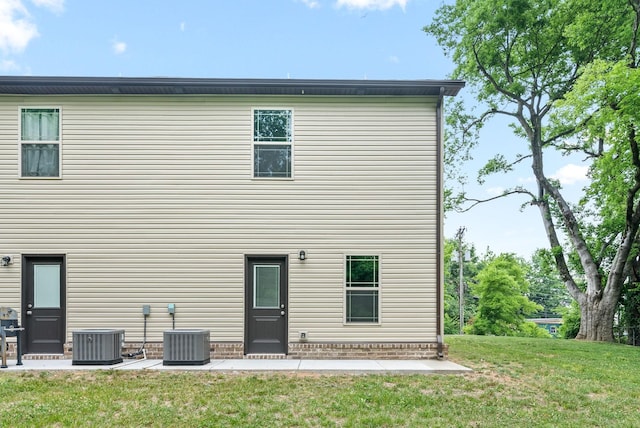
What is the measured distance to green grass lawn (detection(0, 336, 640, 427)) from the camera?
504cm

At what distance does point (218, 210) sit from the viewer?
8.69 meters

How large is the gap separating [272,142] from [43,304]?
5206 mm

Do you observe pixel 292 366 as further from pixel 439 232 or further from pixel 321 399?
pixel 439 232

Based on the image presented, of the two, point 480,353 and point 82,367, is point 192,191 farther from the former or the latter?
point 480,353

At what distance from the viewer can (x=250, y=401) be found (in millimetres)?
5652

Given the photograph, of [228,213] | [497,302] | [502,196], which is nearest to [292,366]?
[228,213]

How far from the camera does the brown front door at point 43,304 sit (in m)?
8.48

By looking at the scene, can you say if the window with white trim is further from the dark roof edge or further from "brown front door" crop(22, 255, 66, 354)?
"brown front door" crop(22, 255, 66, 354)

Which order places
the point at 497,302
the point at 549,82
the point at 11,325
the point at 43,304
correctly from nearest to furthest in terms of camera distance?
the point at 11,325 < the point at 43,304 < the point at 549,82 < the point at 497,302

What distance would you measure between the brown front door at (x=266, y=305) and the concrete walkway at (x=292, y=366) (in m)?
0.38

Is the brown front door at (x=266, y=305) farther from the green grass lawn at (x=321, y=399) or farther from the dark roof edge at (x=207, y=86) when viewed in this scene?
the dark roof edge at (x=207, y=86)

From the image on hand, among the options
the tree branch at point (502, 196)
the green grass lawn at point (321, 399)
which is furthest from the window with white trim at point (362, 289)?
the tree branch at point (502, 196)

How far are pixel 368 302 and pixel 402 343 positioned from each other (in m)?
0.96

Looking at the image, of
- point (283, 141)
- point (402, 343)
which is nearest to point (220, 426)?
point (402, 343)
